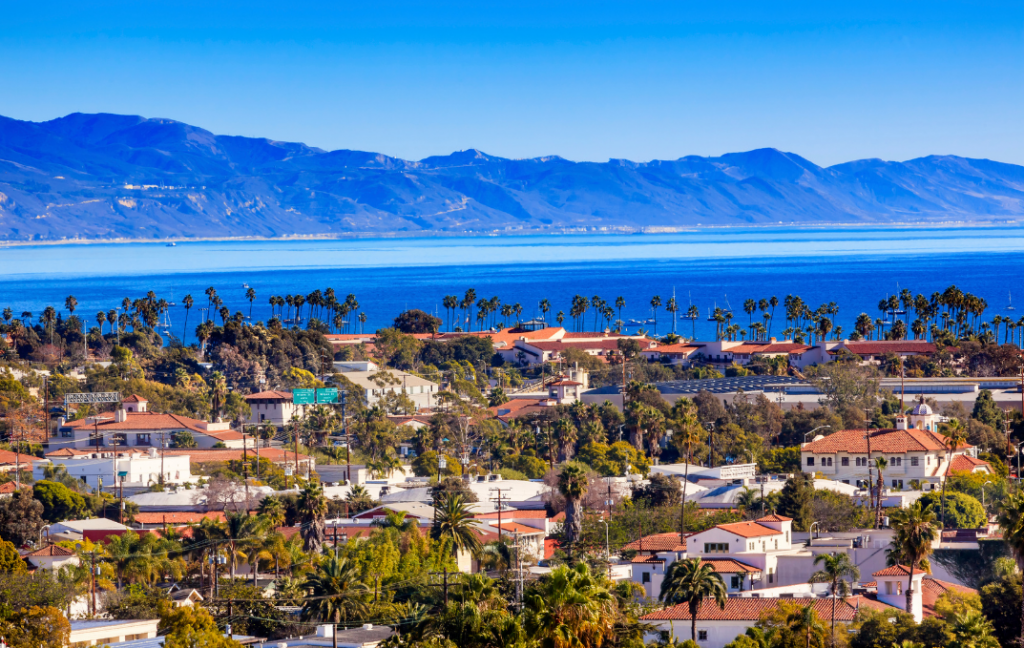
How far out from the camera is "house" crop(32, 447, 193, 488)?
77062mm

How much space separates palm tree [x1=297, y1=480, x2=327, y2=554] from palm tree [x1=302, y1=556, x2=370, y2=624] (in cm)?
1184

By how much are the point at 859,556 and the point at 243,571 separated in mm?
21827

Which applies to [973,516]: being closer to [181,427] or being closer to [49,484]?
[49,484]

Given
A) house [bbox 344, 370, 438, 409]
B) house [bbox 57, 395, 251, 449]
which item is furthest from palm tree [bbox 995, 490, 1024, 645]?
house [bbox 344, 370, 438, 409]

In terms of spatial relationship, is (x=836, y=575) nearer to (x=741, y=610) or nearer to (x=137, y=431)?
(x=741, y=610)

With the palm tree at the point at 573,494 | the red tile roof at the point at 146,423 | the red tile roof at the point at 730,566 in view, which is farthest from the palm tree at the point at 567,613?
the red tile roof at the point at 146,423

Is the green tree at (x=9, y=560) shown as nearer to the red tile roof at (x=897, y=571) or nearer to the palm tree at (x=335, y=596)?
the palm tree at (x=335, y=596)

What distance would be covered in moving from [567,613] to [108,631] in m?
13.5

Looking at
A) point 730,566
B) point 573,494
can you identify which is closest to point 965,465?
point 573,494

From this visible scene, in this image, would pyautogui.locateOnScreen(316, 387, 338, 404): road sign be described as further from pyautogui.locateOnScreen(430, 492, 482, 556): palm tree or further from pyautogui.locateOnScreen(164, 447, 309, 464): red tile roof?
pyautogui.locateOnScreen(430, 492, 482, 556): palm tree

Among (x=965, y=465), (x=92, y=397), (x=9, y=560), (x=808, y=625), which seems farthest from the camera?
(x=92, y=397)

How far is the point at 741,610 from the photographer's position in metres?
42.7

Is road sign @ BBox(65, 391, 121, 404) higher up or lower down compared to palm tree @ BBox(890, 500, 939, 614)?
lower down

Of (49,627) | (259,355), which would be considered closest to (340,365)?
(259,355)
